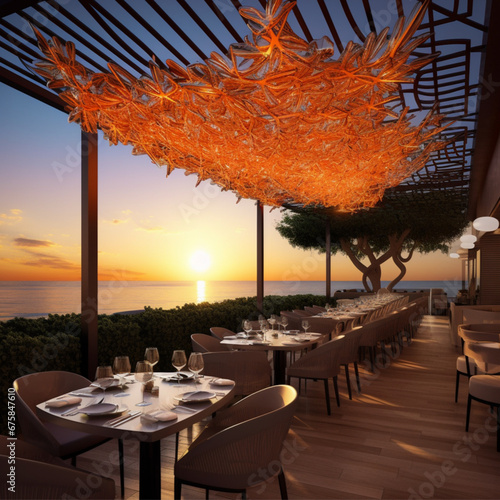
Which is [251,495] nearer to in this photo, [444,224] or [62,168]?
[62,168]

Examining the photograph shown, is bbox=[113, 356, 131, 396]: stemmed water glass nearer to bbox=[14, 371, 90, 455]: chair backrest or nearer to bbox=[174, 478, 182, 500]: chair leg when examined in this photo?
bbox=[14, 371, 90, 455]: chair backrest

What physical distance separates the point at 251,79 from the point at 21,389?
272cm

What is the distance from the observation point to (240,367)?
4039 mm

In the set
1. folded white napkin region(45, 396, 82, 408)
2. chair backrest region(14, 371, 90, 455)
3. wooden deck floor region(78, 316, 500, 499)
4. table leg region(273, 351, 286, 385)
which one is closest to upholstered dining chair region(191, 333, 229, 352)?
table leg region(273, 351, 286, 385)

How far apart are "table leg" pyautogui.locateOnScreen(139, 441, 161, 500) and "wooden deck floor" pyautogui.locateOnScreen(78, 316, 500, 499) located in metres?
0.87

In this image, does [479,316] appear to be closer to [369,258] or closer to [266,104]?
[266,104]

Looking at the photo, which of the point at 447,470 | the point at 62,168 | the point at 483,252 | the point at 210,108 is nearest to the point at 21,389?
the point at 62,168

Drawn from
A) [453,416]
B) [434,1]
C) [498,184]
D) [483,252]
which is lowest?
[453,416]

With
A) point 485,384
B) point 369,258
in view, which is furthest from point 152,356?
point 369,258

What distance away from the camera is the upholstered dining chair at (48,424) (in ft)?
8.49

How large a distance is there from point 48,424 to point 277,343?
8.66ft

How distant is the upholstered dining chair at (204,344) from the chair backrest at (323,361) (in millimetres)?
1058

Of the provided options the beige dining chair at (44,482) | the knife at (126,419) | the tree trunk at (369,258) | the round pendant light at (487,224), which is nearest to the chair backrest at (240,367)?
the knife at (126,419)

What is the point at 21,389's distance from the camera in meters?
2.95
